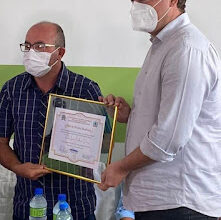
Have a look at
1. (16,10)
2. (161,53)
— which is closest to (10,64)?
(16,10)

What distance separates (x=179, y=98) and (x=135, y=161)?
24 cm

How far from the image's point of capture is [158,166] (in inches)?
48.3

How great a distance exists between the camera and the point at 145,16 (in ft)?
4.19

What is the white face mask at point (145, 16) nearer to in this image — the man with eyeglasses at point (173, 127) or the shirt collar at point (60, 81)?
the man with eyeglasses at point (173, 127)

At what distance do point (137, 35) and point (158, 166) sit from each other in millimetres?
1257

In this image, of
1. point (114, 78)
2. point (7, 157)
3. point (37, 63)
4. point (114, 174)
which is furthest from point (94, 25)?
point (114, 174)

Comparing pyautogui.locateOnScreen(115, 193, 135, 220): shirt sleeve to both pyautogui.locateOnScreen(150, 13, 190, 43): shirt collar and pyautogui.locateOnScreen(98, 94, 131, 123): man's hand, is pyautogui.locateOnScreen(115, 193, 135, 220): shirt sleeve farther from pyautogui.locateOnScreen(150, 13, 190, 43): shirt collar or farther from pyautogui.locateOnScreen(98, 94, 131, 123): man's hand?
pyautogui.locateOnScreen(150, 13, 190, 43): shirt collar

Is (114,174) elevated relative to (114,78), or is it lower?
lower

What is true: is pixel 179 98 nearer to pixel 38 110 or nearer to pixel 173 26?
pixel 173 26

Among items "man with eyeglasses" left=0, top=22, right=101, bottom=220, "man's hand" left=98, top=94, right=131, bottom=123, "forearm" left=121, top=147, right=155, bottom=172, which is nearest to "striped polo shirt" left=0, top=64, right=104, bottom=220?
"man with eyeglasses" left=0, top=22, right=101, bottom=220

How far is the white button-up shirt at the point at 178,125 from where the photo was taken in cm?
112

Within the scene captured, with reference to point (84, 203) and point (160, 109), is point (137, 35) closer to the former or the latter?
point (84, 203)

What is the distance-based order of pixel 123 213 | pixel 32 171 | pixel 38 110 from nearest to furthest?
pixel 32 171
pixel 38 110
pixel 123 213

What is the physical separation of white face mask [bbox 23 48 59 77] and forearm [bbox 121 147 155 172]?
66cm
